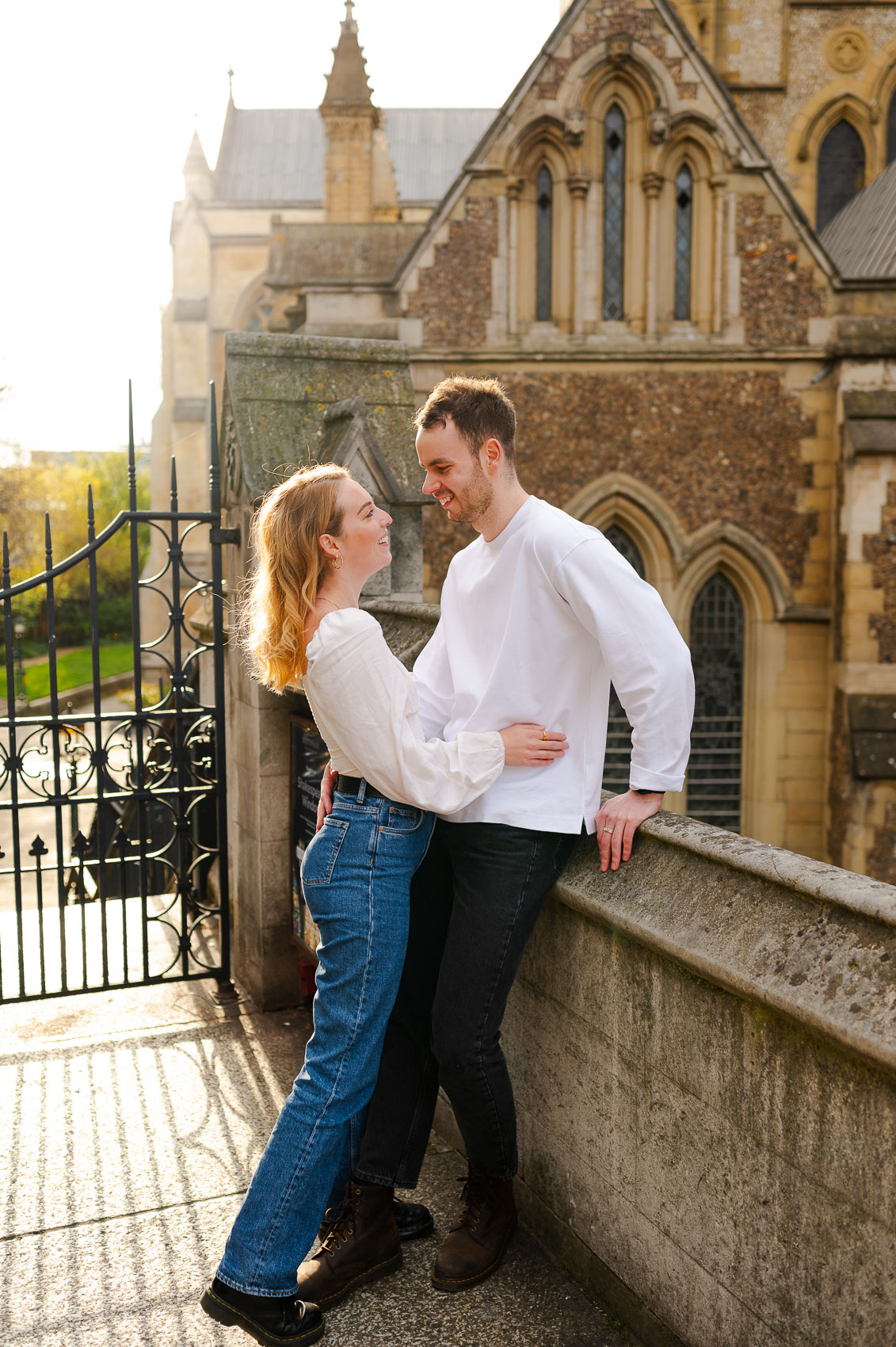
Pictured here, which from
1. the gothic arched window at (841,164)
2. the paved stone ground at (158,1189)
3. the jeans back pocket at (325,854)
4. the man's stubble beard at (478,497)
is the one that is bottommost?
the paved stone ground at (158,1189)

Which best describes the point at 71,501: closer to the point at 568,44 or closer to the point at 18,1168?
the point at 568,44

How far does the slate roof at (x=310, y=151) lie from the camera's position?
33250 mm

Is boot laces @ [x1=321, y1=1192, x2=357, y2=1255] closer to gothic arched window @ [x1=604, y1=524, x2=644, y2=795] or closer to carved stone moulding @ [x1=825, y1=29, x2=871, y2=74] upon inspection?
gothic arched window @ [x1=604, y1=524, x2=644, y2=795]

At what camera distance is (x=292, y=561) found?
7.16 feet

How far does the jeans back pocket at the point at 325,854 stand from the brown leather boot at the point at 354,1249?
0.75 meters

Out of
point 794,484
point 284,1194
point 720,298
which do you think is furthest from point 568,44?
point 284,1194

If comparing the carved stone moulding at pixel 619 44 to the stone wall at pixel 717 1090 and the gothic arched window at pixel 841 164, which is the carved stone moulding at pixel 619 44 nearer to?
the gothic arched window at pixel 841 164

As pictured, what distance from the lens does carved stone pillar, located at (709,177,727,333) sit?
11289 mm

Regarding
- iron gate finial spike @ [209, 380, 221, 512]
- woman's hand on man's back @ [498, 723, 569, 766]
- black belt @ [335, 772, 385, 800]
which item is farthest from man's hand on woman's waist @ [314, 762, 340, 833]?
iron gate finial spike @ [209, 380, 221, 512]

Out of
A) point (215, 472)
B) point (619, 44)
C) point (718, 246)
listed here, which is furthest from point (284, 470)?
point (619, 44)

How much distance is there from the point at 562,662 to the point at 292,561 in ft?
1.92

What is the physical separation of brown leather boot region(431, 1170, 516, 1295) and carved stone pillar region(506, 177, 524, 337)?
10.1m

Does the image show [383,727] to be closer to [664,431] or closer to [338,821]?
[338,821]

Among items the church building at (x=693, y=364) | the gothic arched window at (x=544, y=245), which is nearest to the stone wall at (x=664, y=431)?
the church building at (x=693, y=364)
